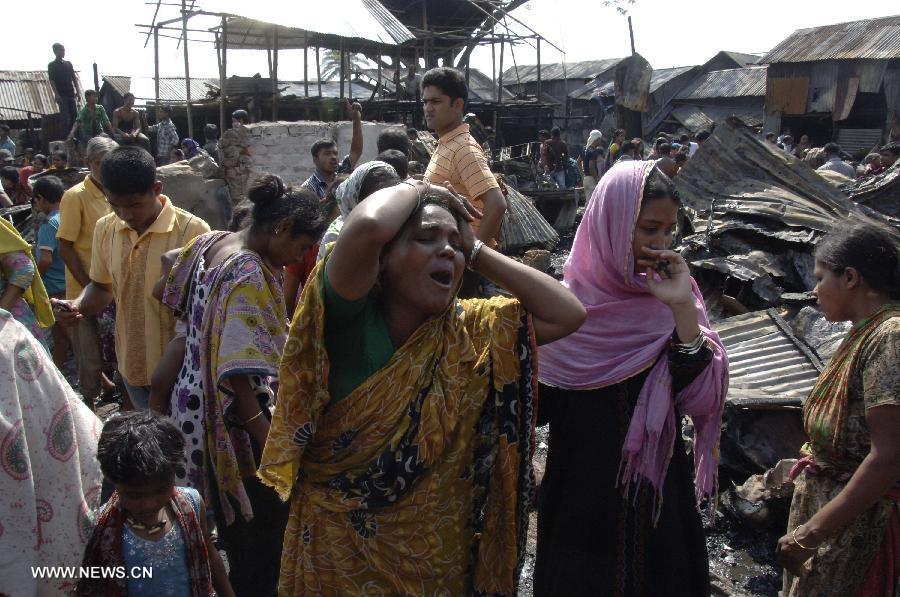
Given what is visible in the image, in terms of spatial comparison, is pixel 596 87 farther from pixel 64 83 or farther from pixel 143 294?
pixel 143 294

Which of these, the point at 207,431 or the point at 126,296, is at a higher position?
the point at 126,296

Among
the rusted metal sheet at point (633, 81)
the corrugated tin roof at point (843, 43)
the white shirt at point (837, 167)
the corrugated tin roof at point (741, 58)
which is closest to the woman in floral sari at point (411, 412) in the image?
the white shirt at point (837, 167)

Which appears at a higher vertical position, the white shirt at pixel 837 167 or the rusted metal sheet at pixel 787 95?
the rusted metal sheet at pixel 787 95

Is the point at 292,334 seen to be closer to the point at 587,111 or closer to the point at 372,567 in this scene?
the point at 372,567

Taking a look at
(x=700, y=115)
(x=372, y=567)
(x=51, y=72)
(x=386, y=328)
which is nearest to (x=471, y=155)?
(x=386, y=328)

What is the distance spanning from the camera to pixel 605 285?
2150mm

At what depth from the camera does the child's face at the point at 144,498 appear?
2047mm

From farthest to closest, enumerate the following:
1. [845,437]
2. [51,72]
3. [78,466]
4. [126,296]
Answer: [51,72], [126,296], [845,437], [78,466]

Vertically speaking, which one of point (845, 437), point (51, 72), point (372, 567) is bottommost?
point (372, 567)

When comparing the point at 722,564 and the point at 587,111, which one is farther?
the point at 587,111

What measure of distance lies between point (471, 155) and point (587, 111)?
2733 cm

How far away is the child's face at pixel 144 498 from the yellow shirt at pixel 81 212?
3.03m

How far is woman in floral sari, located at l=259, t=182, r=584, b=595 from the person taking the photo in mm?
1663

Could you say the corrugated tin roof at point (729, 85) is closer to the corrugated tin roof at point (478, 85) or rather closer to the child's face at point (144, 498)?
the corrugated tin roof at point (478, 85)
